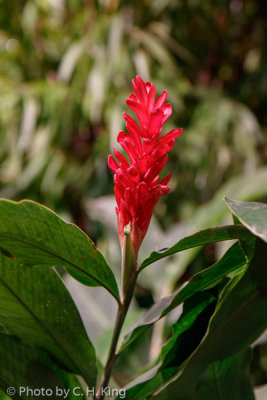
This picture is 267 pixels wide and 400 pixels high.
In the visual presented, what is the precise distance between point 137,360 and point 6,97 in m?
1.99

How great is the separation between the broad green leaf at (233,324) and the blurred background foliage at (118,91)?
67.0 inches

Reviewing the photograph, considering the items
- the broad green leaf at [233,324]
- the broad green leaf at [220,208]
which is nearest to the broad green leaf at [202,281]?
the broad green leaf at [233,324]

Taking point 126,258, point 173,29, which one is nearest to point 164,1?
point 173,29

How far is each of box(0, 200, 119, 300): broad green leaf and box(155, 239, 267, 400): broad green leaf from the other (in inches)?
2.7

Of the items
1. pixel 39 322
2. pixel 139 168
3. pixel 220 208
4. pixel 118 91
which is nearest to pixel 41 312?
pixel 39 322

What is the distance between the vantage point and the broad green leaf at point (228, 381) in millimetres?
329

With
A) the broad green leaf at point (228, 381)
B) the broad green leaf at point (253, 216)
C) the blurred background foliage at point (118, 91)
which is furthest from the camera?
the blurred background foliage at point (118, 91)

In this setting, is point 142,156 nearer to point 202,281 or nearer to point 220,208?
point 202,281

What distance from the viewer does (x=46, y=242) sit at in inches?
10.2

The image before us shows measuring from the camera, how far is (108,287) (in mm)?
287

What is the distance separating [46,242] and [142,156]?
0.08m

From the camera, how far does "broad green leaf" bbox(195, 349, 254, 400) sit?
0.33m

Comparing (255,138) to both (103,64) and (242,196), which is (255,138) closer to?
(103,64)

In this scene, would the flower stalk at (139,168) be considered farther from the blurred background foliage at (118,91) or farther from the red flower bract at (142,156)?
the blurred background foliage at (118,91)
